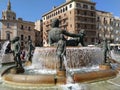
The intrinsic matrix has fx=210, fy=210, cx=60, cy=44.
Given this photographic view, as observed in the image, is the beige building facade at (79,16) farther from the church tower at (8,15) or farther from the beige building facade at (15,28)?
the church tower at (8,15)

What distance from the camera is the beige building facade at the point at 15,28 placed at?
68.7 meters

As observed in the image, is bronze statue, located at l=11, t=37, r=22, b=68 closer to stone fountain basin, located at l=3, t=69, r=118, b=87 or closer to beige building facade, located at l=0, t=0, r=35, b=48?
stone fountain basin, located at l=3, t=69, r=118, b=87

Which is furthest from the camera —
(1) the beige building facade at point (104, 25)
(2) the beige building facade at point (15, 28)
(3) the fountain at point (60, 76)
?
(1) the beige building facade at point (104, 25)

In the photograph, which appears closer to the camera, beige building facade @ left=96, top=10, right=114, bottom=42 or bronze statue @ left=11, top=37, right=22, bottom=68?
bronze statue @ left=11, top=37, right=22, bottom=68

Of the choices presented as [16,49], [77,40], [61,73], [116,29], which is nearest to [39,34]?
[116,29]

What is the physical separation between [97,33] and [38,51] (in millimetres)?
58373

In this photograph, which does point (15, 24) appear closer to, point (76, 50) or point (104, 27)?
point (104, 27)

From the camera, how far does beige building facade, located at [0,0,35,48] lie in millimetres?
68688

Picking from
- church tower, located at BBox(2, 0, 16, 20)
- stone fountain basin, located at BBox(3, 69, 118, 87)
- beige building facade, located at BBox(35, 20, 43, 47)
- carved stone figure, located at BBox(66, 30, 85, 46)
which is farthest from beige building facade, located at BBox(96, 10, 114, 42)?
stone fountain basin, located at BBox(3, 69, 118, 87)

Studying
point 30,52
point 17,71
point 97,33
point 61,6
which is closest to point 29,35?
point 61,6

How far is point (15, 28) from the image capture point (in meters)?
70.4

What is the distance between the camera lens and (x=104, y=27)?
2857 inches

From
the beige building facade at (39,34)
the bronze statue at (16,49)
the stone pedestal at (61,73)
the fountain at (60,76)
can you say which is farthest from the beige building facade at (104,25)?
the stone pedestal at (61,73)

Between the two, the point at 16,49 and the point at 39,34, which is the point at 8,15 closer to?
the point at 39,34
